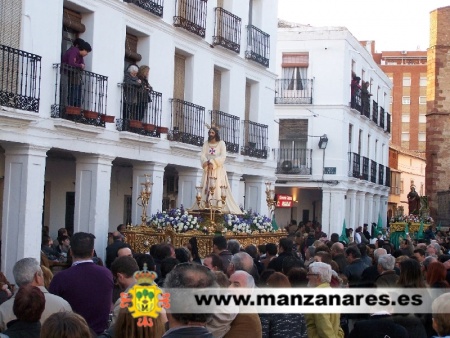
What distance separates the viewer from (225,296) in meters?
6.30

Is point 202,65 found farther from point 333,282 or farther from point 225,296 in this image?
point 225,296

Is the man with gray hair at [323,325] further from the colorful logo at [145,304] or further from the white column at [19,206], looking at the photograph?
the white column at [19,206]

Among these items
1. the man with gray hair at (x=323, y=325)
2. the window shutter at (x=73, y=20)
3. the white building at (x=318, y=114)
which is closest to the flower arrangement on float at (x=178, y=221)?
the window shutter at (x=73, y=20)

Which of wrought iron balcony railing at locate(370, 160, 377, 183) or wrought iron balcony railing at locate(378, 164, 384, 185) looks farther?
wrought iron balcony railing at locate(378, 164, 384, 185)

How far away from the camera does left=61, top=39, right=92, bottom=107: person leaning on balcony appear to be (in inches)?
596

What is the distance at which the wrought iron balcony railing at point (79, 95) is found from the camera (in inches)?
587

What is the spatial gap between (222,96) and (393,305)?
14.6 meters

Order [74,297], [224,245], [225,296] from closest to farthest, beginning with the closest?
[225,296] < [74,297] < [224,245]

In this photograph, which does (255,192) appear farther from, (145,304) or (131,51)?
(145,304)

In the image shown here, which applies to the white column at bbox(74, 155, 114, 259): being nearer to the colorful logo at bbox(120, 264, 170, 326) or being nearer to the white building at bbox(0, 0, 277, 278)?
the white building at bbox(0, 0, 277, 278)

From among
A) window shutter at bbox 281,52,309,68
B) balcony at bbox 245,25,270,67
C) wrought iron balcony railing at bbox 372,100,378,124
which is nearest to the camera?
balcony at bbox 245,25,270,67

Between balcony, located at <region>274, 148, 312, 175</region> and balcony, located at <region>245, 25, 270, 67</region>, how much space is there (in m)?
8.55

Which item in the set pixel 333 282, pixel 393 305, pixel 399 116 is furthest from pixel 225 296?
pixel 399 116

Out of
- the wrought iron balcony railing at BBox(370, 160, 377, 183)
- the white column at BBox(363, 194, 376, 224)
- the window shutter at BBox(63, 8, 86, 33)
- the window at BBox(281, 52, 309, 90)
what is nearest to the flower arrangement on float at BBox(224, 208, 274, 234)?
the window shutter at BBox(63, 8, 86, 33)
